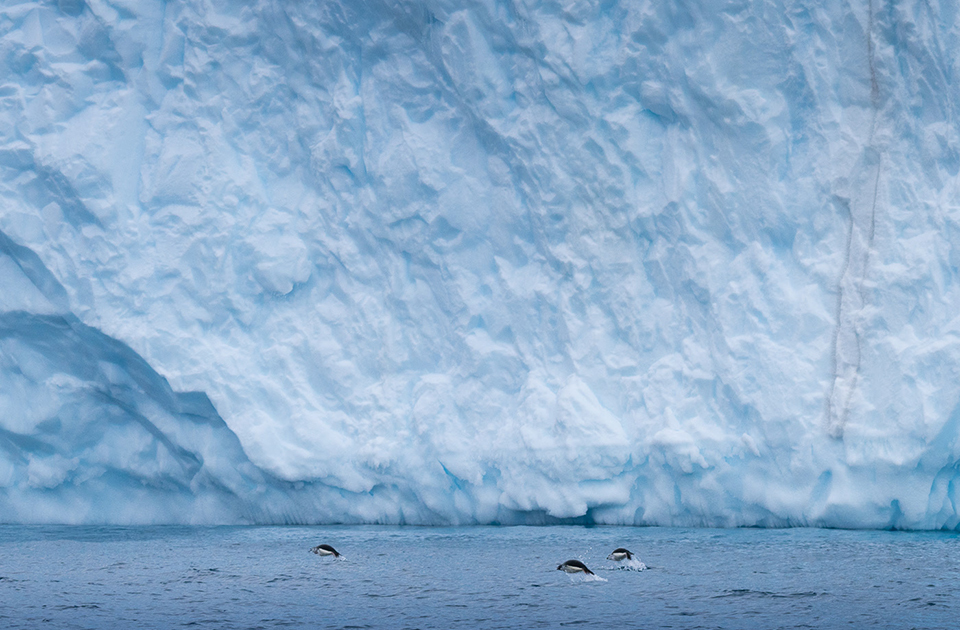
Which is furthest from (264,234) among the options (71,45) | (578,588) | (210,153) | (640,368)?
(578,588)

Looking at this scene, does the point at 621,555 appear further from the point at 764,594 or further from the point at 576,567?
the point at 764,594

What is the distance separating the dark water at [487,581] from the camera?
5762mm

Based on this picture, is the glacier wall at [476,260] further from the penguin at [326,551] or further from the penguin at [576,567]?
the penguin at [576,567]

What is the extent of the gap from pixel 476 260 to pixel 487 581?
15.1ft

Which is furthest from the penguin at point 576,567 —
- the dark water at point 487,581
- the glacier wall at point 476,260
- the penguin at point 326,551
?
the glacier wall at point 476,260

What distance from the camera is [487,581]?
6.99 metres

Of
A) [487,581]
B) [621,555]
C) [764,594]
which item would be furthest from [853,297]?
[487,581]

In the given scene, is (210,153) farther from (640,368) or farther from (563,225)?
(640,368)

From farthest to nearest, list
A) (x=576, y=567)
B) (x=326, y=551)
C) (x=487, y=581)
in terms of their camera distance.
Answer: (x=326, y=551)
(x=576, y=567)
(x=487, y=581)

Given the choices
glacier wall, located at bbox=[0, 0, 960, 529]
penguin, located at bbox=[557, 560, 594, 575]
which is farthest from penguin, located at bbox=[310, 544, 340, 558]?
glacier wall, located at bbox=[0, 0, 960, 529]

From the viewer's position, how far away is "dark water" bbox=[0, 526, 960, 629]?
576 cm

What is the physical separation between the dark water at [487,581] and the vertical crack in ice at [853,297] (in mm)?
1151

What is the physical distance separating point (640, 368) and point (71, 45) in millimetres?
6909

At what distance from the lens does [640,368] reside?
1041 cm
